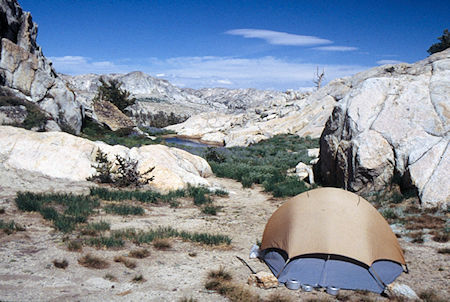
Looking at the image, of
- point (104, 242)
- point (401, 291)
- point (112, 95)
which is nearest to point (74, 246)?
point (104, 242)

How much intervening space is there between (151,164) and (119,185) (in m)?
1.90

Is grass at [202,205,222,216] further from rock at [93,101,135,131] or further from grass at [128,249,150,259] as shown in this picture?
rock at [93,101,135,131]

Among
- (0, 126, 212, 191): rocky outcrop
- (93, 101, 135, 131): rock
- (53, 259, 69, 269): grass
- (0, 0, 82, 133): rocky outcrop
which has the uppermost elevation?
(0, 0, 82, 133): rocky outcrop

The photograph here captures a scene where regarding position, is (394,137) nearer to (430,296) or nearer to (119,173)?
(430,296)

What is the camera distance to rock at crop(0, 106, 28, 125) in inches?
832

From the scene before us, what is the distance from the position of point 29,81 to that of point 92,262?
24437mm

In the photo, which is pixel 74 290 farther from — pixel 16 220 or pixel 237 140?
pixel 237 140

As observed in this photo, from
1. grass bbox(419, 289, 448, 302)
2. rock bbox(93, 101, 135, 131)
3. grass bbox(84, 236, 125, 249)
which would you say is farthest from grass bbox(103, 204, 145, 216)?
rock bbox(93, 101, 135, 131)

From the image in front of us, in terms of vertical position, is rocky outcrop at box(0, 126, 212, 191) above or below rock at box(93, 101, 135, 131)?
below

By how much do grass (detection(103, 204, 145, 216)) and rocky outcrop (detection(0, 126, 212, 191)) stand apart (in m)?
3.55

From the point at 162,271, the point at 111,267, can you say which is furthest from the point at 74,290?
the point at 162,271

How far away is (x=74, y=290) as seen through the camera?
5785 mm

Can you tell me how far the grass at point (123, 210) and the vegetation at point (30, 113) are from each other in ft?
42.9

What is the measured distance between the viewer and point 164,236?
9.00m
